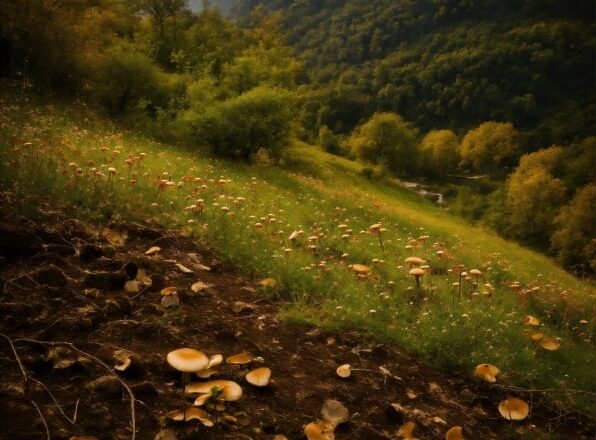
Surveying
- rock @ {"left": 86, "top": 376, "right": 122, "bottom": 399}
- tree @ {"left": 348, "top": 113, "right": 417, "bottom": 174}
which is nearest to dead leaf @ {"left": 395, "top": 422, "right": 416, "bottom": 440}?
rock @ {"left": 86, "top": 376, "right": 122, "bottom": 399}

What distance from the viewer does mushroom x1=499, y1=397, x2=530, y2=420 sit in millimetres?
4910

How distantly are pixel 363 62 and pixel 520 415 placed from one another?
6643 inches

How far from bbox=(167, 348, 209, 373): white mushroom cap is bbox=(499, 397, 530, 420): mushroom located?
12.4 feet

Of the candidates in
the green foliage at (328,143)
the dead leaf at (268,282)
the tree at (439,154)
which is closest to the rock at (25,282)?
the dead leaf at (268,282)

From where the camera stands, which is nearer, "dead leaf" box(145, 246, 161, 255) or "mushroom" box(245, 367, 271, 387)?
"mushroom" box(245, 367, 271, 387)

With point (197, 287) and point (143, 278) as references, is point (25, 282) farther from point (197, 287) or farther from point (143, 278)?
point (197, 287)

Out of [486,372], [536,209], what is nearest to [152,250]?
[486,372]

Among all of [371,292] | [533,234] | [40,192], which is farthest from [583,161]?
[40,192]

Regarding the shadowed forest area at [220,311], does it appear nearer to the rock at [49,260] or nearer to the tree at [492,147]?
the rock at [49,260]

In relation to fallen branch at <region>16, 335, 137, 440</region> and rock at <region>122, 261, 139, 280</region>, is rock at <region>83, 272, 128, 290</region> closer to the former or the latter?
rock at <region>122, 261, 139, 280</region>

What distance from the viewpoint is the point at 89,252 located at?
224 inches

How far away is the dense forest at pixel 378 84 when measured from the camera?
24.7 m

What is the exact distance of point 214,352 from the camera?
4.55 meters

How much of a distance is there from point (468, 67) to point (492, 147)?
178 feet
